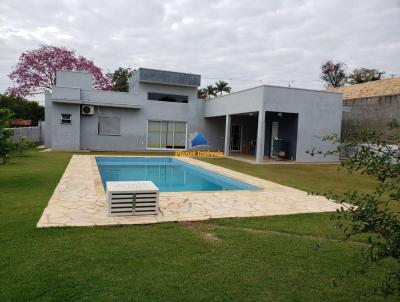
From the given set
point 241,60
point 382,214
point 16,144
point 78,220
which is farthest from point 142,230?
point 241,60

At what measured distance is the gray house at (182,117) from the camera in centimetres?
1811

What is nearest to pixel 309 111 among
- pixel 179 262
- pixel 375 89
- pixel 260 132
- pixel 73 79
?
pixel 260 132

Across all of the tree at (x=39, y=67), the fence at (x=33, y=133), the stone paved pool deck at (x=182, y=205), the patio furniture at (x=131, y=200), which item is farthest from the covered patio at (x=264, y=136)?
the tree at (x=39, y=67)

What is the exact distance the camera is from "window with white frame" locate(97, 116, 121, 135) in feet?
72.2

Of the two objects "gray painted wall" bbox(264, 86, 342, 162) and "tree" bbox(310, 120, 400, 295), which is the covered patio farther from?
"tree" bbox(310, 120, 400, 295)

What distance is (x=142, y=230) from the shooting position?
5250 mm

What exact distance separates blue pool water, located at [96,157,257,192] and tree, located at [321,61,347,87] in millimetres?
33282

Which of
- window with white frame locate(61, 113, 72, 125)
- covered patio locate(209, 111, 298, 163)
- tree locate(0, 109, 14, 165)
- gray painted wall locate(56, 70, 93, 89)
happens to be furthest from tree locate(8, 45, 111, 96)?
tree locate(0, 109, 14, 165)

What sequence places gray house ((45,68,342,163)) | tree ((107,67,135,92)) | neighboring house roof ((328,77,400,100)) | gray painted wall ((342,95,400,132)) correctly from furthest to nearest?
1. tree ((107,67,135,92))
2. neighboring house roof ((328,77,400,100))
3. gray painted wall ((342,95,400,132))
4. gray house ((45,68,342,163))

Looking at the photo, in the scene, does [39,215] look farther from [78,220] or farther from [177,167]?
[177,167]

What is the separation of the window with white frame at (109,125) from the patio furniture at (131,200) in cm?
1672

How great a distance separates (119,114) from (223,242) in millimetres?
18851

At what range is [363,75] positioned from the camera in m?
40.2

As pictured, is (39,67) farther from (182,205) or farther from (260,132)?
(182,205)
